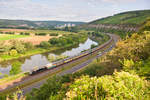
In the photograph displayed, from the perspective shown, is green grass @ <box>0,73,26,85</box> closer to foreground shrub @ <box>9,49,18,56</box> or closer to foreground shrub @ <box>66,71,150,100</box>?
foreground shrub @ <box>9,49,18,56</box>

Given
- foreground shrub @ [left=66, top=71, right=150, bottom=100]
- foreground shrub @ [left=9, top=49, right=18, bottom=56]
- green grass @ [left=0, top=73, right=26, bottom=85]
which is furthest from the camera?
foreground shrub @ [left=9, top=49, right=18, bottom=56]

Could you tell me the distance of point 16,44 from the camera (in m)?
70.3

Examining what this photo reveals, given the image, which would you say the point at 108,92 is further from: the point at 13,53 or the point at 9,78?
the point at 13,53

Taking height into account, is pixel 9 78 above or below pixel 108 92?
below

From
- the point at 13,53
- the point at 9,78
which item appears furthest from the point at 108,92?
the point at 13,53

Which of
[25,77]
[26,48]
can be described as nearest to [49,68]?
[25,77]

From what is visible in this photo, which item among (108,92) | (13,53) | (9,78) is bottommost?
(9,78)

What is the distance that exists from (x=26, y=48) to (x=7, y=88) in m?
45.5

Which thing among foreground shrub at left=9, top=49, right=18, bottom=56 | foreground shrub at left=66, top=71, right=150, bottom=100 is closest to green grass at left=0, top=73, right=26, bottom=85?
foreground shrub at left=9, top=49, right=18, bottom=56

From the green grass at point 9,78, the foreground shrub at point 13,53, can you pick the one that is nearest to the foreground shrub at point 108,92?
the green grass at point 9,78

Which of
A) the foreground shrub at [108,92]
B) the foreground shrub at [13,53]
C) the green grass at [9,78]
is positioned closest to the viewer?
the foreground shrub at [108,92]

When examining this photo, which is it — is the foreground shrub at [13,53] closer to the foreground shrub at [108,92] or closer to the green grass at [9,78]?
the green grass at [9,78]

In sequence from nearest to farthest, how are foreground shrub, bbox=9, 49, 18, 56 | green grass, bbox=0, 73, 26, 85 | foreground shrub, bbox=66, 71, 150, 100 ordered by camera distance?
foreground shrub, bbox=66, 71, 150, 100
green grass, bbox=0, 73, 26, 85
foreground shrub, bbox=9, 49, 18, 56

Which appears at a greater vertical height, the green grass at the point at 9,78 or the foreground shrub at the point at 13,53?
the foreground shrub at the point at 13,53
